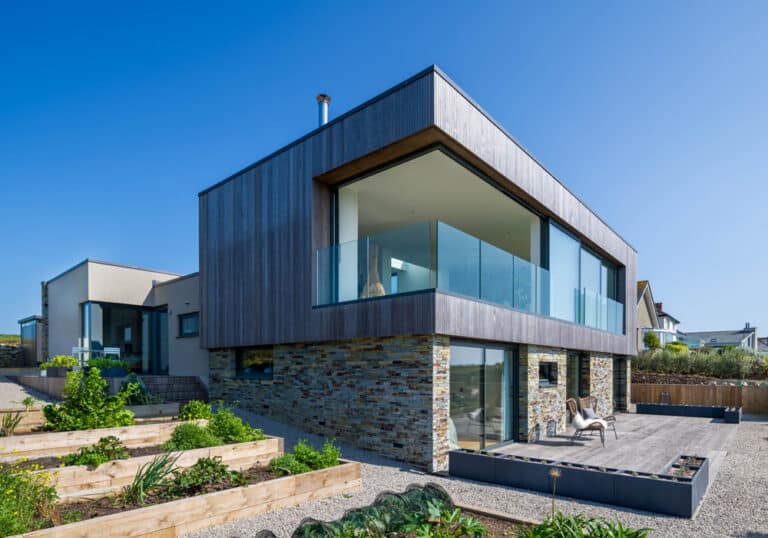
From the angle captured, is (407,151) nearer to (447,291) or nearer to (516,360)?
(447,291)

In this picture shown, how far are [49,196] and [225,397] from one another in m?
7.36

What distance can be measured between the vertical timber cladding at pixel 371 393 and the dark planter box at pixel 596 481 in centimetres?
78

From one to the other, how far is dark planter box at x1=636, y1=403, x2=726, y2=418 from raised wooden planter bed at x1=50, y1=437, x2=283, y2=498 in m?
15.7

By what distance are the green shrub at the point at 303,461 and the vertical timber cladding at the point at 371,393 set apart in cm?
182

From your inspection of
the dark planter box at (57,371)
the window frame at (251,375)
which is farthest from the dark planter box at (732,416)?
the dark planter box at (57,371)

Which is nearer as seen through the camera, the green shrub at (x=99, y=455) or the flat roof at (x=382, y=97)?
the green shrub at (x=99, y=455)

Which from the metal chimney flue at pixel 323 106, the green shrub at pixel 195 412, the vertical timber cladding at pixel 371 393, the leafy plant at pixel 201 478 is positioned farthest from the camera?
the metal chimney flue at pixel 323 106

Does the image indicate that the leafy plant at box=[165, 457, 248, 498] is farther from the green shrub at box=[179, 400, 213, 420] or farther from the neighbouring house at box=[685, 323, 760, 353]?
the neighbouring house at box=[685, 323, 760, 353]

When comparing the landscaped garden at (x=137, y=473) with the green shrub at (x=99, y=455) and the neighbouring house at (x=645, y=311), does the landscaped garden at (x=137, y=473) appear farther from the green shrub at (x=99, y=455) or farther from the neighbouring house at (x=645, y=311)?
the neighbouring house at (x=645, y=311)

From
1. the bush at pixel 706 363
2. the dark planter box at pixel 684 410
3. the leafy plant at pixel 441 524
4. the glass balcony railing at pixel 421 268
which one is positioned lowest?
the dark planter box at pixel 684 410

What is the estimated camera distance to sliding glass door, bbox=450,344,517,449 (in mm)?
9195

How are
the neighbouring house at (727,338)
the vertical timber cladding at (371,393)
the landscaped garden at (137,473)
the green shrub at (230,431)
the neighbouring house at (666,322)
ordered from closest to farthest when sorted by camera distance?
the landscaped garden at (137,473)
the green shrub at (230,431)
the vertical timber cladding at (371,393)
the neighbouring house at (666,322)
the neighbouring house at (727,338)

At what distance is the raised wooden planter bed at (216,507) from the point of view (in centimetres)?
445

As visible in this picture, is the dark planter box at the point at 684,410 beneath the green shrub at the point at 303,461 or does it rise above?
beneath
